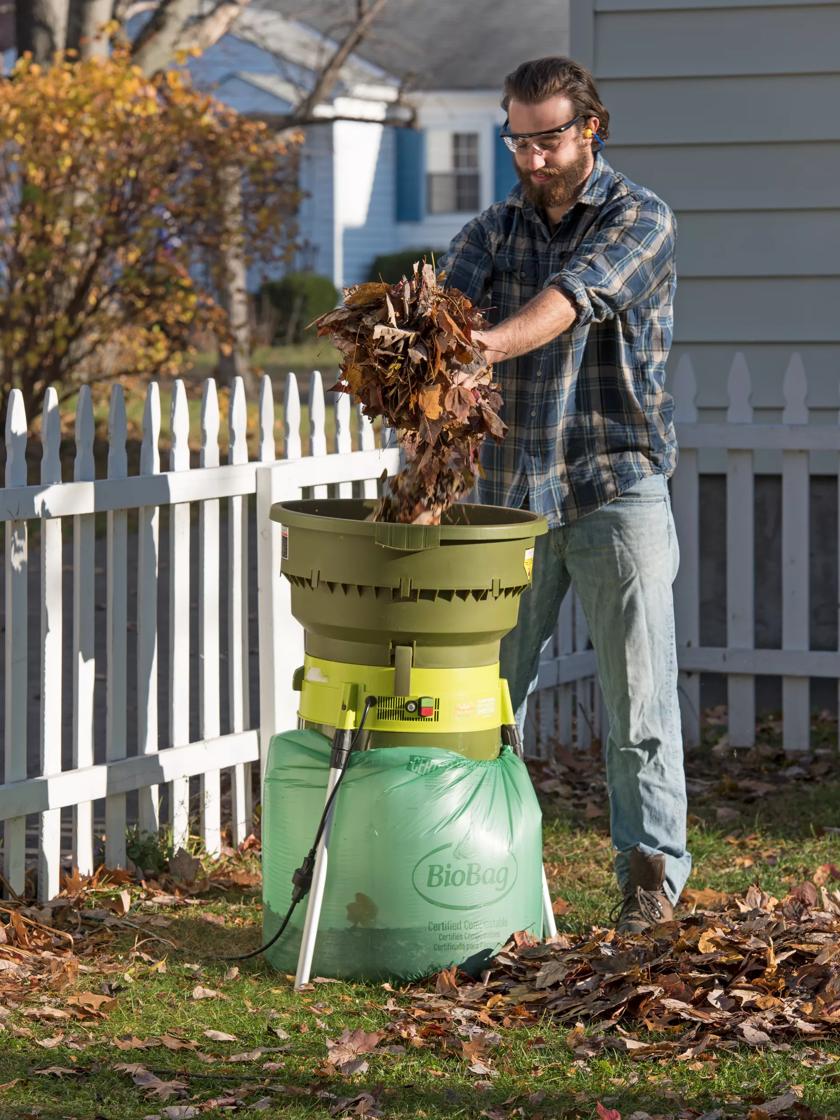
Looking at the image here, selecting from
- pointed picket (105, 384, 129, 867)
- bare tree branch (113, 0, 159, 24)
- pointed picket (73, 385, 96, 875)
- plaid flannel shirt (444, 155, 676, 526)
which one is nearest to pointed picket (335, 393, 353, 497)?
pointed picket (105, 384, 129, 867)

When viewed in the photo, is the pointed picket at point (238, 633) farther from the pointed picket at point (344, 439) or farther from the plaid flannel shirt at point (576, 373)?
the plaid flannel shirt at point (576, 373)

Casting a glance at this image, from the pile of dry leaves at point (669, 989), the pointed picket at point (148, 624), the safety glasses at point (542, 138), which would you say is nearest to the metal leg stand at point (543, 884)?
the pile of dry leaves at point (669, 989)

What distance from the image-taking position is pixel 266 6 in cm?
3094

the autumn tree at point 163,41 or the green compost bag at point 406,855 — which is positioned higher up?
the autumn tree at point 163,41

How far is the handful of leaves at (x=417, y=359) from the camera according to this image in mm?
3736

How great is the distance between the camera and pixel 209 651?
5375 mm

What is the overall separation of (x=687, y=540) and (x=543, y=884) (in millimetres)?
2706

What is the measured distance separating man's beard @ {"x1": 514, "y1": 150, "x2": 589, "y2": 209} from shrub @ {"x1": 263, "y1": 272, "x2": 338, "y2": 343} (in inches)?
852

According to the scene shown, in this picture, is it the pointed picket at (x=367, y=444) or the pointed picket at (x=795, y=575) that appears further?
the pointed picket at (x=795, y=575)

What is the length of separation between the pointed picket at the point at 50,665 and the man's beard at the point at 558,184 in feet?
4.94

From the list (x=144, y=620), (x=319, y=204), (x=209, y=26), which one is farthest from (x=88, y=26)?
(x=319, y=204)

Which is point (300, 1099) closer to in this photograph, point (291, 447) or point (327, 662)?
point (327, 662)

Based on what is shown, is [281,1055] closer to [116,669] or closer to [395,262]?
[116,669]

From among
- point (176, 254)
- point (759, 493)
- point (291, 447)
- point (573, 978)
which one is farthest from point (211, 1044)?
point (176, 254)
